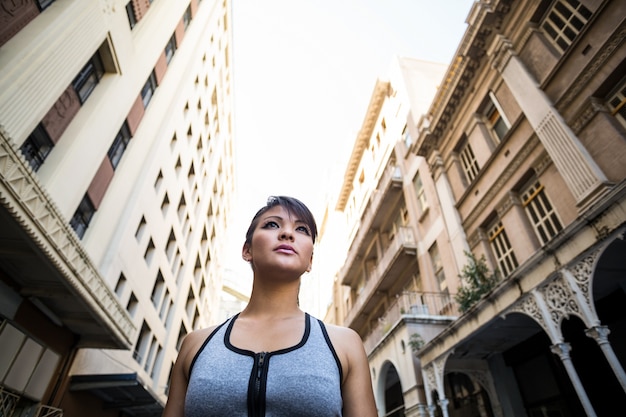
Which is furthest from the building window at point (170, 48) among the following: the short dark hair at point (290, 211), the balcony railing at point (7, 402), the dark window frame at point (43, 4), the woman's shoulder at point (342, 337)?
the woman's shoulder at point (342, 337)

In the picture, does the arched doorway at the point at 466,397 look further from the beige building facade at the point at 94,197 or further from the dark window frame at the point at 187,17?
the dark window frame at the point at 187,17

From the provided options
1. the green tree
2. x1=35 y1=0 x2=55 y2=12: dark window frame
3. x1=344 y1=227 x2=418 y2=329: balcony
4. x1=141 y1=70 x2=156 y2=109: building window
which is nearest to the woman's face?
the green tree

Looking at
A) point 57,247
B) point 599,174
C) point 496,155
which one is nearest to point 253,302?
point 57,247

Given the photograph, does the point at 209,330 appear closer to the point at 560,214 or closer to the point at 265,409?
the point at 265,409

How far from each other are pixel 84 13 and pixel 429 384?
50.8ft

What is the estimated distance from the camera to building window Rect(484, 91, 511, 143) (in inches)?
504

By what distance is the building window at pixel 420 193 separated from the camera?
17.9 metres

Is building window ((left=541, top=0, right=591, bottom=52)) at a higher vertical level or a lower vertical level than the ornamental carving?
higher

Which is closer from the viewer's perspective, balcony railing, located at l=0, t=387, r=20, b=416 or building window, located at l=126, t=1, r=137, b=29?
balcony railing, located at l=0, t=387, r=20, b=416

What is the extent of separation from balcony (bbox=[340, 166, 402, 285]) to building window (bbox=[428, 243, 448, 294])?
535 cm

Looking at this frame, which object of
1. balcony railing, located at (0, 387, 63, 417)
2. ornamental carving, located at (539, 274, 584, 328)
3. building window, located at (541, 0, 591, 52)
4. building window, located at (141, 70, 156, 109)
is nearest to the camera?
ornamental carving, located at (539, 274, 584, 328)

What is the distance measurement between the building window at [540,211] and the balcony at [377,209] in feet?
31.2

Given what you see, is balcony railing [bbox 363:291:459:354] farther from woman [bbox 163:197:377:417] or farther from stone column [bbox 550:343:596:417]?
woman [bbox 163:197:377:417]

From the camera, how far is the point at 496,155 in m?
12.5
